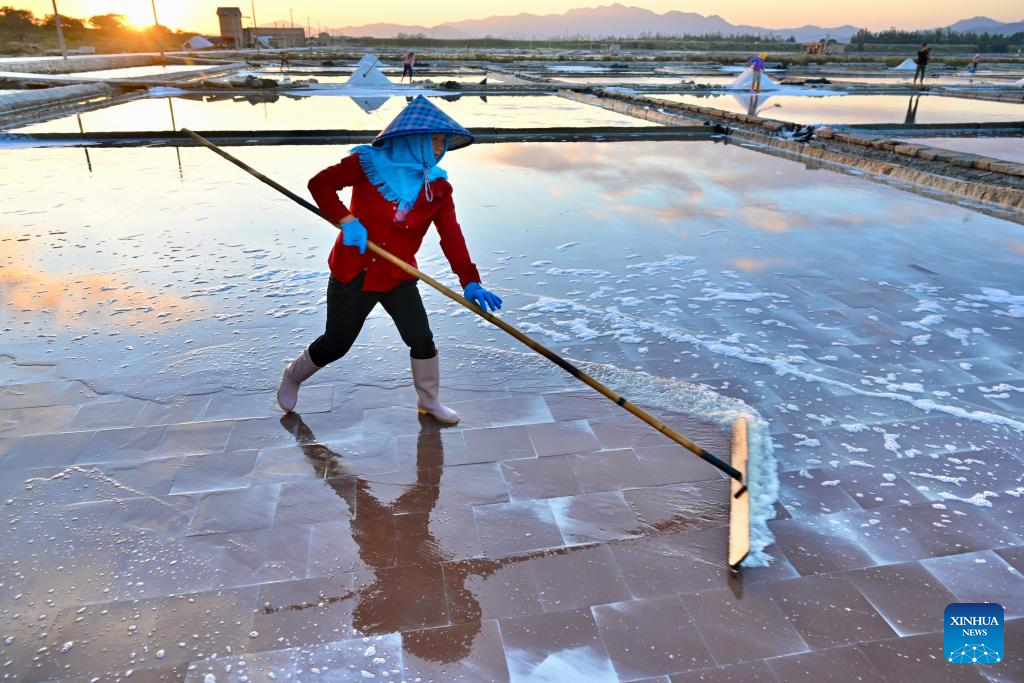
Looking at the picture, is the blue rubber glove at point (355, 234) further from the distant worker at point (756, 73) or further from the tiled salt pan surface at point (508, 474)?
the distant worker at point (756, 73)

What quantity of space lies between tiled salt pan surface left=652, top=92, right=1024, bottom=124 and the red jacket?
15.2m

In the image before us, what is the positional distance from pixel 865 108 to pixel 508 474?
20.6 metres

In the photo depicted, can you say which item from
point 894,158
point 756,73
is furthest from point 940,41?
point 894,158

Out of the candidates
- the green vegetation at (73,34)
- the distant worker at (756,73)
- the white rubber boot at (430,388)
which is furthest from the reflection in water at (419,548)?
the green vegetation at (73,34)

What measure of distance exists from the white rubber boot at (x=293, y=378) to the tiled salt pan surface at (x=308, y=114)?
1109 centimetres

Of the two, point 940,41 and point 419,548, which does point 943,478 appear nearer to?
point 419,548

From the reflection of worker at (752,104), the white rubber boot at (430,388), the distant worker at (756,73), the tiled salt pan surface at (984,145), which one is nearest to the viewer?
the white rubber boot at (430,388)

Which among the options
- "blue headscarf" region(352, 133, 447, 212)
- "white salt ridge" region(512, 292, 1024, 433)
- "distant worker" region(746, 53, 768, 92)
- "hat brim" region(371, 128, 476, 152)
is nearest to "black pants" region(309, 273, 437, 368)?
"blue headscarf" region(352, 133, 447, 212)

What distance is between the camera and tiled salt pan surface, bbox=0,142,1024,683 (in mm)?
2062

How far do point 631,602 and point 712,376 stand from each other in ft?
6.42

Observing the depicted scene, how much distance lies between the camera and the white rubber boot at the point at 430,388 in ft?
10.4

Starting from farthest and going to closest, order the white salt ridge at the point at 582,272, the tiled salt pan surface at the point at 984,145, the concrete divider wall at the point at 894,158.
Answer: the tiled salt pan surface at the point at 984,145 < the concrete divider wall at the point at 894,158 < the white salt ridge at the point at 582,272

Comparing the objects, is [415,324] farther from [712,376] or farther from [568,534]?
[712,376]

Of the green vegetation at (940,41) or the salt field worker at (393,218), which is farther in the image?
the green vegetation at (940,41)
